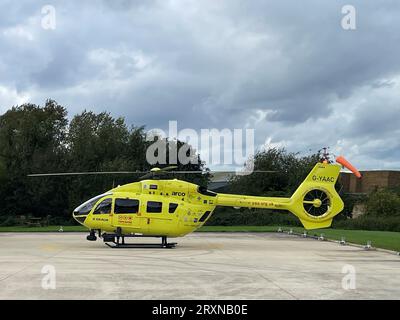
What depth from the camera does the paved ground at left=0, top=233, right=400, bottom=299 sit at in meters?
11.3

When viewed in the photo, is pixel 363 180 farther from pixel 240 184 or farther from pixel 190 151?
pixel 190 151

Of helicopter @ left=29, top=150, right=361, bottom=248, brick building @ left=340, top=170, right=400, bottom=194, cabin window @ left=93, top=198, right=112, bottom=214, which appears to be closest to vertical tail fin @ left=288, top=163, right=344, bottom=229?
helicopter @ left=29, top=150, right=361, bottom=248

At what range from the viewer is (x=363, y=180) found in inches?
2997

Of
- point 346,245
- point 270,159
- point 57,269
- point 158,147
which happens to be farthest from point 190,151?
point 57,269

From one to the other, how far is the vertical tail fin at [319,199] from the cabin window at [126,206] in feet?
25.5

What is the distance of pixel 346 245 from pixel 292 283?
15.7 metres

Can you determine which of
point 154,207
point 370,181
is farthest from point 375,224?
point 154,207

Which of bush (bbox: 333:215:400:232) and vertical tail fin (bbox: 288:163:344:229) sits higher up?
vertical tail fin (bbox: 288:163:344:229)

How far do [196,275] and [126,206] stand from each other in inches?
442

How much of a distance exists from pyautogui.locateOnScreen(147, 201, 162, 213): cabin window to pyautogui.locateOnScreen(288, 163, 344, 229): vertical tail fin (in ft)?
21.9

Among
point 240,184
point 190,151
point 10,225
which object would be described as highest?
point 190,151

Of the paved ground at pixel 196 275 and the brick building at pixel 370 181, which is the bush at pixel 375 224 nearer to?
the brick building at pixel 370 181

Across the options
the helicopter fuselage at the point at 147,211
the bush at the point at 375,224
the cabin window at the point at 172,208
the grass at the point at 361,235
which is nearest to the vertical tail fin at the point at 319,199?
the grass at the point at 361,235

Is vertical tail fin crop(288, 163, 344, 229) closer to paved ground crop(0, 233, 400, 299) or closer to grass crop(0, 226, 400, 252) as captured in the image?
grass crop(0, 226, 400, 252)
